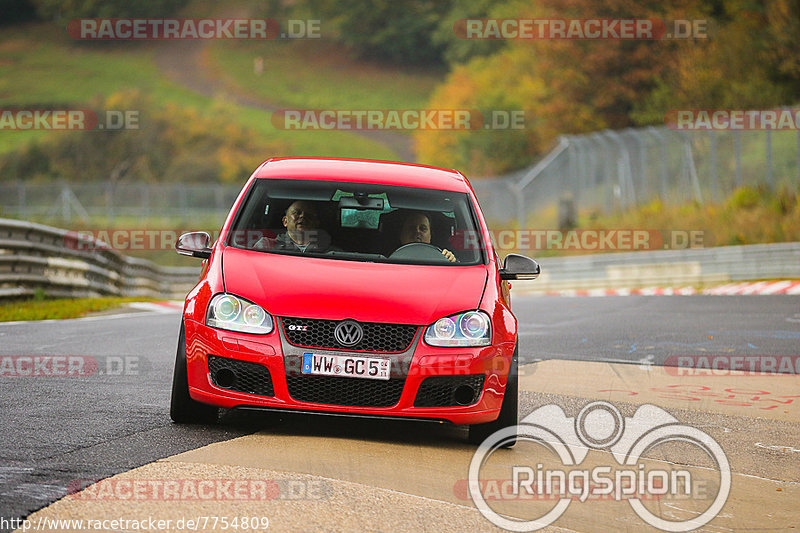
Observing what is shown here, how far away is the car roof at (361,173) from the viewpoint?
27.5ft

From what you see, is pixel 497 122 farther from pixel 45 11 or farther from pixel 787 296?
pixel 45 11

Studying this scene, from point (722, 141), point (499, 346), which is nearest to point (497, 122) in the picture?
point (722, 141)

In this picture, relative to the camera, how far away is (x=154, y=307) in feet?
64.4

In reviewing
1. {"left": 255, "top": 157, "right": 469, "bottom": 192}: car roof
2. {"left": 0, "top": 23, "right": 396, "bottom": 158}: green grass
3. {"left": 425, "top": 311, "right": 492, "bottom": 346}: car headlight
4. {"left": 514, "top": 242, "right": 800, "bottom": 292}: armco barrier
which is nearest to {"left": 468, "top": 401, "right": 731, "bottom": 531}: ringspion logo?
{"left": 425, "top": 311, "right": 492, "bottom": 346}: car headlight

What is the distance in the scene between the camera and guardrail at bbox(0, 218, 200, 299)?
17.3 meters

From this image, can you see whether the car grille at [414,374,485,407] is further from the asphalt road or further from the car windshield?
the car windshield

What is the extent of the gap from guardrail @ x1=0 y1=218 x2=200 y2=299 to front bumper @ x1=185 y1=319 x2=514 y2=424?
35.5 feet

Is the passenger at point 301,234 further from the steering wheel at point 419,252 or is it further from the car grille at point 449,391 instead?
the car grille at point 449,391

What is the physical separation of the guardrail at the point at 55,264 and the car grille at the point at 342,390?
439 inches

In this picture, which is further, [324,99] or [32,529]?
[324,99]

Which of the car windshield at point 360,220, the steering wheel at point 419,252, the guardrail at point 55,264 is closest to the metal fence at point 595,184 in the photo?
the guardrail at point 55,264

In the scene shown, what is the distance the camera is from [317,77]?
5290 inches

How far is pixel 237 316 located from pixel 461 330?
49.4 inches

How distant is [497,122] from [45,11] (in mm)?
85709
